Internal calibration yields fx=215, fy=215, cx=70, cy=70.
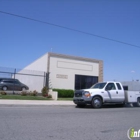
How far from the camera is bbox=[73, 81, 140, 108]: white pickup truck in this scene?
16.1 m

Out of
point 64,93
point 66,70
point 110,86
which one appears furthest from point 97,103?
point 66,70

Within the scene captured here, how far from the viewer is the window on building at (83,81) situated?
31047 millimetres

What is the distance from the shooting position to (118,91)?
17219mm

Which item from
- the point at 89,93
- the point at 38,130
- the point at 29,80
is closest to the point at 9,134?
the point at 38,130

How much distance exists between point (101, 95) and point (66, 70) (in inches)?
549

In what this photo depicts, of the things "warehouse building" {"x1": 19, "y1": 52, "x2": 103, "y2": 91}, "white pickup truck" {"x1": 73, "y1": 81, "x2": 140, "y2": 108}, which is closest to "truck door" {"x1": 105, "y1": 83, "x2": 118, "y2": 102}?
"white pickup truck" {"x1": 73, "y1": 81, "x2": 140, "y2": 108}

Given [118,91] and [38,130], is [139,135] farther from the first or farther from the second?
[118,91]

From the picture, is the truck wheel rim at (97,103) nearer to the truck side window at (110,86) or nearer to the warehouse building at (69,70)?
the truck side window at (110,86)

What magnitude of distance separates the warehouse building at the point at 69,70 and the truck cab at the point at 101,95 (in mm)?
11526

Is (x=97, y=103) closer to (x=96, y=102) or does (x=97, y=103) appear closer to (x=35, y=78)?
(x=96, y=102)

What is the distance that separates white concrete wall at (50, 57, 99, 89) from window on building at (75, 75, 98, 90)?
603 millimetres

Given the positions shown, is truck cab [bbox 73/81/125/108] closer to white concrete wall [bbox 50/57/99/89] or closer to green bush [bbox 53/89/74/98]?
green bush [bbox 53/89/74/98]

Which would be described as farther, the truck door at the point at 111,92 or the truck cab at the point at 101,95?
the truck door at the point at 111,92

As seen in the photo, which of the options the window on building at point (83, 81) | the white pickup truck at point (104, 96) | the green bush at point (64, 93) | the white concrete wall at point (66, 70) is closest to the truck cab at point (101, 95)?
the white pickup truck at point (104, 96)
